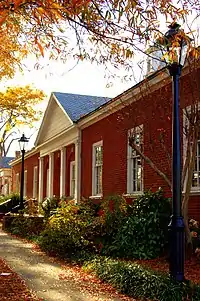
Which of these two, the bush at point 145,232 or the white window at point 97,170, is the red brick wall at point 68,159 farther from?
the bush at point 145,232

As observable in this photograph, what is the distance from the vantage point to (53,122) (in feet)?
80.7

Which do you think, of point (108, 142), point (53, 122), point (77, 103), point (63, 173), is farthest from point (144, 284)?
point (53, 122)

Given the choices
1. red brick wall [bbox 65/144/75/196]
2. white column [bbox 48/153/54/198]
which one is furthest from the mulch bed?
white column [bbox 48/153/54/198]

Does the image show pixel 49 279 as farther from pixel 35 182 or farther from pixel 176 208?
pixel 35 182

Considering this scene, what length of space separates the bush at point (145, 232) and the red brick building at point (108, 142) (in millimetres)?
877

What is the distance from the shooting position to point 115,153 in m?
15.5

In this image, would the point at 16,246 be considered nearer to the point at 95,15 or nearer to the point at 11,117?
the point at 95,15

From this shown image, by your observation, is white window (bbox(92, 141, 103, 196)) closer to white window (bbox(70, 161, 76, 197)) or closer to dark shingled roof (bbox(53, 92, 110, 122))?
dark shingled roof (bbox(53, 92, 110, 122))

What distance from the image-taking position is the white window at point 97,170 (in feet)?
57.5

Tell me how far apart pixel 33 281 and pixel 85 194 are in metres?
11.0

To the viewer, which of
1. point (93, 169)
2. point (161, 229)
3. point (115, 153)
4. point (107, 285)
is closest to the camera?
point (107, 285)

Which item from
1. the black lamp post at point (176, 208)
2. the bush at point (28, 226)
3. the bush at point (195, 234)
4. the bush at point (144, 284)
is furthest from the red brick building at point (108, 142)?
the bush at point (144, 284)

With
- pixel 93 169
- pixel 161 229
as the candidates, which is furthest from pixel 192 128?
pixel 93 169

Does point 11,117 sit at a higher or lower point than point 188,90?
higher
